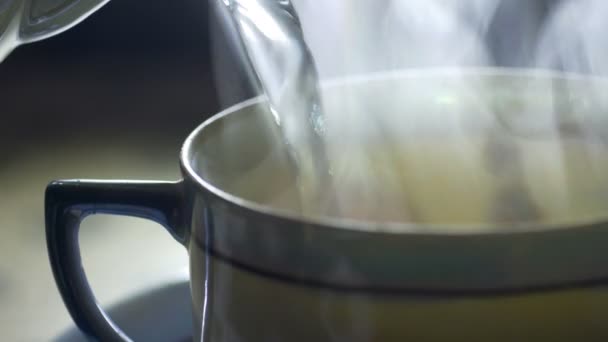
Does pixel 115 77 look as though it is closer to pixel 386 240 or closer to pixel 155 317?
pixel 155 317

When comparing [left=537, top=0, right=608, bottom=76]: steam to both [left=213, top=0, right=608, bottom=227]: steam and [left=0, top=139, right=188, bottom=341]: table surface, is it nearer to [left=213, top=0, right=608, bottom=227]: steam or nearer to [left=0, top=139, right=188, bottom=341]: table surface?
[left=213, top=0, right=608, bottom=227]: steam

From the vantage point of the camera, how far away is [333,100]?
0.73 feet

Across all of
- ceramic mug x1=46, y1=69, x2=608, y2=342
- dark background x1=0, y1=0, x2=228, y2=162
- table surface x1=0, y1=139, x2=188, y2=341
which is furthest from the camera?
dark background x1=0, y1=0, x2=228, y2=162

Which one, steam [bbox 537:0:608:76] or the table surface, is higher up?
steam [bbox 537:0:608:76]

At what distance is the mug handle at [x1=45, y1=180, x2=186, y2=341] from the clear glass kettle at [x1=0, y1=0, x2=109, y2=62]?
8cm

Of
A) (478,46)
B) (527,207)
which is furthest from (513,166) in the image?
(478,46)

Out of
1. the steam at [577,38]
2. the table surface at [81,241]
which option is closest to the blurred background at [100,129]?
the table surface at [81,241]

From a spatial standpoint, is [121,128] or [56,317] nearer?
[56,317]

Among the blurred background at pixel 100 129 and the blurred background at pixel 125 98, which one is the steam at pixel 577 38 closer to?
the blurred background at pixel 125 98

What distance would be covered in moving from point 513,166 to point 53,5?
14 centimetres

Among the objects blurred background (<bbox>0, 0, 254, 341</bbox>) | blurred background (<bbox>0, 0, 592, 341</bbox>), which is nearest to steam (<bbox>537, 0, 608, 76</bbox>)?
blurred background (<bbox>0, 0, 592, 341</bbox>)

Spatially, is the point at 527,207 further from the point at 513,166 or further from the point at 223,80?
the point at 223,80

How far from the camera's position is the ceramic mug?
128 mm

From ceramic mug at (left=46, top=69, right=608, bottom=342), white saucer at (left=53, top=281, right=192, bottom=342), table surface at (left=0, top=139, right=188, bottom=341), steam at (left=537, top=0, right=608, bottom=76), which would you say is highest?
ceramic mug at (left=46, top=69, right=608, bottom=342)
